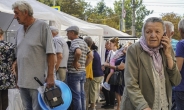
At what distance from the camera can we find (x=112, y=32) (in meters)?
22.2

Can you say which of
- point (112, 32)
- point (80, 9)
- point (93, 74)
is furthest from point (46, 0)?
point (93, 74)

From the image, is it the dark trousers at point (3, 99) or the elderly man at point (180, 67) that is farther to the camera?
the dark trousers at point (3, 99)

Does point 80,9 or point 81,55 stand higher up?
point 80,9

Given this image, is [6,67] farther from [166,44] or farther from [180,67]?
[166,44]

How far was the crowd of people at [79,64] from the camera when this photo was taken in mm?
2904

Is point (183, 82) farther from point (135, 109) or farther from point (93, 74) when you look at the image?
point (93, 74)

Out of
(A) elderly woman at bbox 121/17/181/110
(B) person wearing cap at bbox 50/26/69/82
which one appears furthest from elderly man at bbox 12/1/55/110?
(B) person wearing cap at bbox 50/26/69/82

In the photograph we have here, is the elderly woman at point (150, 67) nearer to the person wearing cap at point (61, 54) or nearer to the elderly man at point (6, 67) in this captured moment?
the elderly man at point (6, 67)

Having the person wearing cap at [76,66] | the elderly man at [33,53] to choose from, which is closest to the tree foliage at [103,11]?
the person wearing cap at [76,66]

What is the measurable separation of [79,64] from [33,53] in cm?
266

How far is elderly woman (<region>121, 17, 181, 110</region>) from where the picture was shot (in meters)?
2.89

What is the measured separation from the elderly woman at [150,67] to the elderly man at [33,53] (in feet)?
4.02

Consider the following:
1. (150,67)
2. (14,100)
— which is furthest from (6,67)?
(150,67)

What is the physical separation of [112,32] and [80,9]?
21.0 metres
